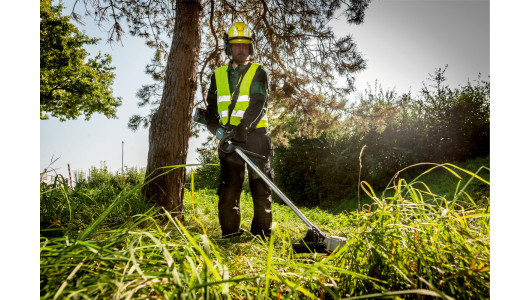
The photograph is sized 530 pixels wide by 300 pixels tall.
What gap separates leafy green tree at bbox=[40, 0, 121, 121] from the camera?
1320 cm

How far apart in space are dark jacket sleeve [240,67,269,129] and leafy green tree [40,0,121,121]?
13.5 m

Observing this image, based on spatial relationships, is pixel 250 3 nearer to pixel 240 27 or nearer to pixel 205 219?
pixel 240 27

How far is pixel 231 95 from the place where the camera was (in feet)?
10.2

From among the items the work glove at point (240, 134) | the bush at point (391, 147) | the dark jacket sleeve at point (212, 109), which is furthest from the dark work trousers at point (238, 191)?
the bush at point (391, 147)

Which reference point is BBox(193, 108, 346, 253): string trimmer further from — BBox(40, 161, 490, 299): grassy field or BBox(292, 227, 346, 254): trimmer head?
BBox(40, 161, 490, 299): grassy field

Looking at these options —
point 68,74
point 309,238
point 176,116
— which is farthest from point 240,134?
point 68,74

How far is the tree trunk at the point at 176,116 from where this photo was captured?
10.6 ft

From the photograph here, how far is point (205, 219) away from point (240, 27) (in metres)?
2.64

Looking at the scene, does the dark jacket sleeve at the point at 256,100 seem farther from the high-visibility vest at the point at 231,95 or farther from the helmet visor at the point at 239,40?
the helmet visor at the point at 239,40

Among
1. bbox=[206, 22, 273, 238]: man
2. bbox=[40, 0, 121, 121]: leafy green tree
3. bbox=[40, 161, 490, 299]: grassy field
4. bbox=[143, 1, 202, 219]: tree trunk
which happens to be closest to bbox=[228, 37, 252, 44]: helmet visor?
bbox=[206, 22, 273, 238]: man

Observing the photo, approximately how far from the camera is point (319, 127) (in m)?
5.58

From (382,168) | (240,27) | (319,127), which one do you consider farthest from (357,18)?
(382,168)
